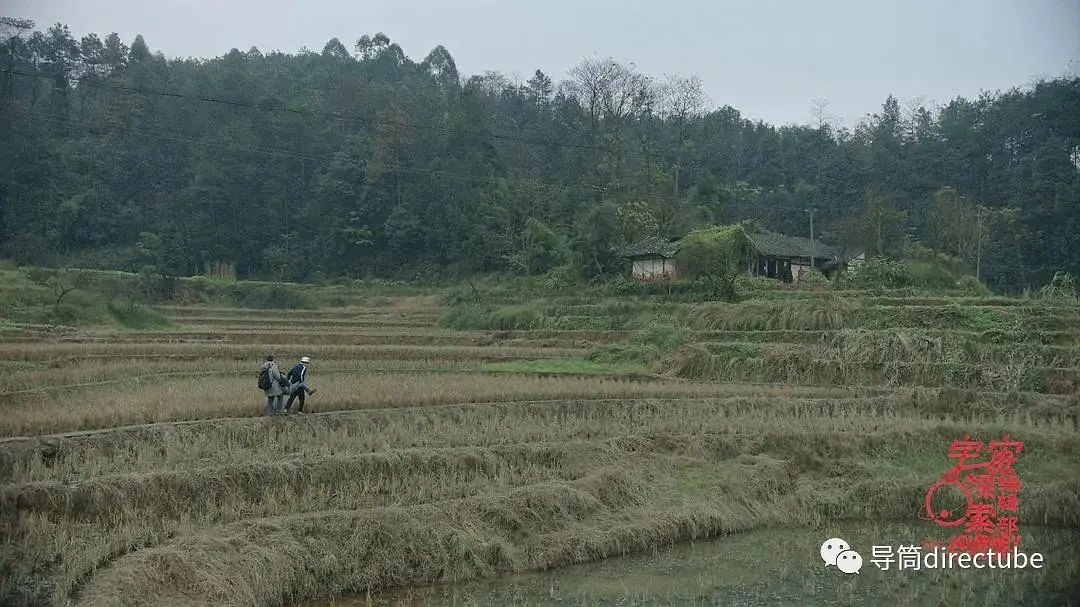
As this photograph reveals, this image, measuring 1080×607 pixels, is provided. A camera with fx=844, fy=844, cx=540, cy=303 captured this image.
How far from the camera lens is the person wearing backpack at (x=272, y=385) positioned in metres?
13.3

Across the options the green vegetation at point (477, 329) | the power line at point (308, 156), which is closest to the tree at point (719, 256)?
the green vegetation at point (477, 329)

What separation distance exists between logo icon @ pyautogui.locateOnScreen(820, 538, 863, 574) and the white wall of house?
1042 inches

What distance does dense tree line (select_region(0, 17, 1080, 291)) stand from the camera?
47281 millimetres

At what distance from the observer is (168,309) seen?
117 feet

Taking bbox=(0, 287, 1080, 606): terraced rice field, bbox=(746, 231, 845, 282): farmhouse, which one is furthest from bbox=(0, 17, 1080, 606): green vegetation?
bbox=(746, 231, 845, 282): farmhouse

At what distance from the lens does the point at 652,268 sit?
3881 cm

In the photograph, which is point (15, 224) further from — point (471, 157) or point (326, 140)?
point (471, 157)

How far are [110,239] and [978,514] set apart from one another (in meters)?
52.1

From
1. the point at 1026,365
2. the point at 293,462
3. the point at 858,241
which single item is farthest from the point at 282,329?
the point at 858,241

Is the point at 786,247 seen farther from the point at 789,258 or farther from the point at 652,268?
the point at 652,268

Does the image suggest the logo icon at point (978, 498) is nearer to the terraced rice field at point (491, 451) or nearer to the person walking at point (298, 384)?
the terraced rice field at point (491, 451)

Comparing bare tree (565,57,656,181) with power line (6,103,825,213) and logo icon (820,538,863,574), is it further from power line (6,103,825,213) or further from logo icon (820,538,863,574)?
logo icon (820,538,863,574)

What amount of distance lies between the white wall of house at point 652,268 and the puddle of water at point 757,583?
26.7 metres

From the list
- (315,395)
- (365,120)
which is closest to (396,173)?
(365,120)
